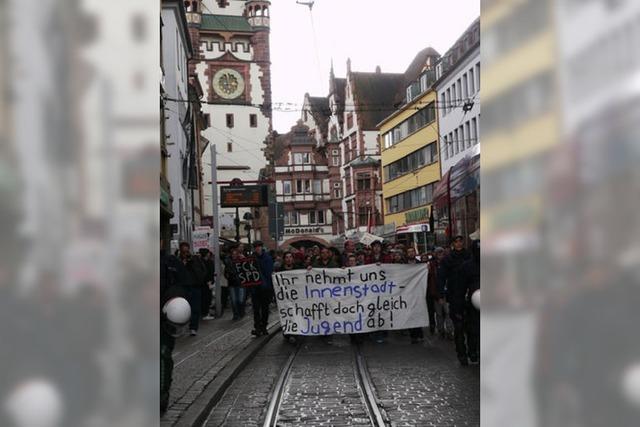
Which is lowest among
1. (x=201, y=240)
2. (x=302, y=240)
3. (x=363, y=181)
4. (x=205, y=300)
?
(x=205, y=300)

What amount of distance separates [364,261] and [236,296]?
14.5ft

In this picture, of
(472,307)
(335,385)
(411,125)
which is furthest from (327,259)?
(411,125)

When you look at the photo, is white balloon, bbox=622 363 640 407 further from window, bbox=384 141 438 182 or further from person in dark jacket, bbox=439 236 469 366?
window, bbox=384 141 438 182

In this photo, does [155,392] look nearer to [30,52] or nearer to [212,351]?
[30,52]

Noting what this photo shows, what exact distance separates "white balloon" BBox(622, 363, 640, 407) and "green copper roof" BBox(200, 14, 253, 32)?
7087 centimetres

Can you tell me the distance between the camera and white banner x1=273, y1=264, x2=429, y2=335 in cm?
1365

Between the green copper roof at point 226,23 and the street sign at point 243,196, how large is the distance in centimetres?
4957

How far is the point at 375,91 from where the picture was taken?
82.8 m

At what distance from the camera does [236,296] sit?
61.2 feet

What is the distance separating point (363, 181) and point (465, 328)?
67.3m

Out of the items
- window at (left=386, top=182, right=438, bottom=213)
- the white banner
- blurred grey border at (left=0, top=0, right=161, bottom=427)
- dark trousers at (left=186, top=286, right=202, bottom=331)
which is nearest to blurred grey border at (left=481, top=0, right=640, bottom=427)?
blurred grey border at (left=0, top=0, right=161, bottom=427)

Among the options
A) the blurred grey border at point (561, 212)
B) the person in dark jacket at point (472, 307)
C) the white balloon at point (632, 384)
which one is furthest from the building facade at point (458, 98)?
the white balloon at point (632, 384)

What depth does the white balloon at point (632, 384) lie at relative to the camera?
294 cm

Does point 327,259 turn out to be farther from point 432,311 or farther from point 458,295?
point 458,295
